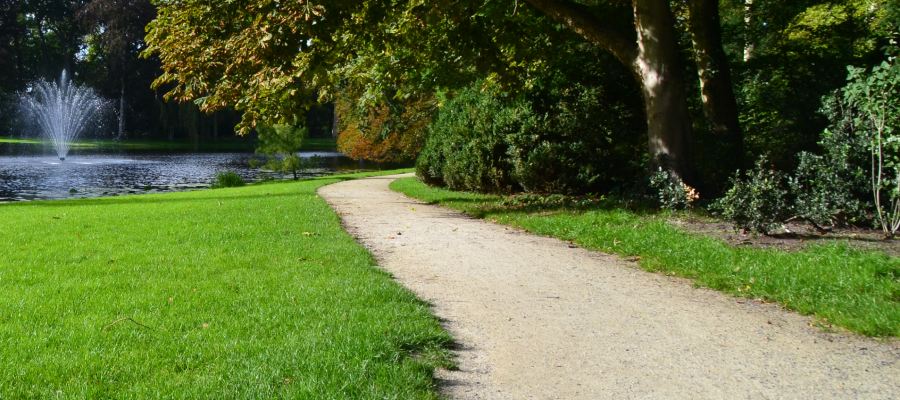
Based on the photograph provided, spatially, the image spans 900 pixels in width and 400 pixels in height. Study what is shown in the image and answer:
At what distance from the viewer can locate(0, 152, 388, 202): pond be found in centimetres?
2677

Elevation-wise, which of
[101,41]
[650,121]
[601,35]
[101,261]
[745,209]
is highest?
[101,41]

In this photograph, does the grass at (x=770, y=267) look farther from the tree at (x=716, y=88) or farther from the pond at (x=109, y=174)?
the pond at (x=109, y=174)

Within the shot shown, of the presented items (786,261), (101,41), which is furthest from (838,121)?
(101,41)

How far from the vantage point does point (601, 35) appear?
40.4 ft

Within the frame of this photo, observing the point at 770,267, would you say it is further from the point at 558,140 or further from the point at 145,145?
the point at 145,145

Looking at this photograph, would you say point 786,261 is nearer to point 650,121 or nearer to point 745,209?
point 745,209

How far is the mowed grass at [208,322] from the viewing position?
404cm

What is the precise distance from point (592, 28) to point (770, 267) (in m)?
6.27

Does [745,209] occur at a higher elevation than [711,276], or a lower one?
A: higher

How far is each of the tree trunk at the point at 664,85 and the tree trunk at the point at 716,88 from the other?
1.47 metres

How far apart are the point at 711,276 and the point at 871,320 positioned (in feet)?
6.12

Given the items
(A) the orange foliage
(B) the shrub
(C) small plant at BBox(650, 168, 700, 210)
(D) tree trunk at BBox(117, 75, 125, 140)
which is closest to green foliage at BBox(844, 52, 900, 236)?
(C) small plant at BBox(650, 168, 700, 210)

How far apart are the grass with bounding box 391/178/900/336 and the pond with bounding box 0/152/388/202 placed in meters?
Result: 20.3

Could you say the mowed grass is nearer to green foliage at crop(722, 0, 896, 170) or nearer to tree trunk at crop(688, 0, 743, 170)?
tree trunk at crop(688, 0, 743, 170)
